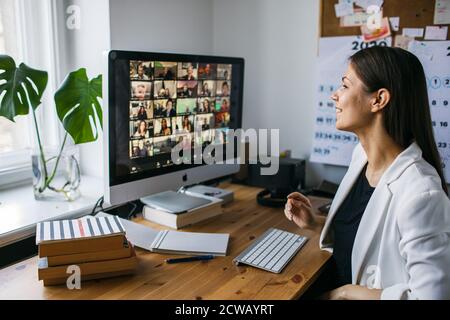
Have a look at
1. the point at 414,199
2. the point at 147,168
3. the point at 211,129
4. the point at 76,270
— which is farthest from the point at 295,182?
the point at 76,270

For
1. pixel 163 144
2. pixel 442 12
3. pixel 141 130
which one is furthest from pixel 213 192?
pixel 442 12

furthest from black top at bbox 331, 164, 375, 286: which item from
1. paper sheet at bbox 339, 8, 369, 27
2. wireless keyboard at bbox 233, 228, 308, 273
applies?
paper sheet at bbox 339, 8, 369, 27

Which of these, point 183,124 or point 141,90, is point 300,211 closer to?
point 183,124

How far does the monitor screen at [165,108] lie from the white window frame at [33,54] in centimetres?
52

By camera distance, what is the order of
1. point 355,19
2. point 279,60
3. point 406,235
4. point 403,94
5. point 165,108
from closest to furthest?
point 406,235
point 403,94
point 165,108
point 355,19
point 279,60

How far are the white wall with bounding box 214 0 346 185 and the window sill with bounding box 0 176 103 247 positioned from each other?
0.92 m

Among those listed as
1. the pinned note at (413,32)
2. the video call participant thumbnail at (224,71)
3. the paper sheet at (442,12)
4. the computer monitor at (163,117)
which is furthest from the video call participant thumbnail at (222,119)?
the paper sheet at (442,12)

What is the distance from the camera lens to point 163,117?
1.53 metres

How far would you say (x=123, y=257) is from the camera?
1.20 metres

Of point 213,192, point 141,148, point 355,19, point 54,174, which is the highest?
point 355,19

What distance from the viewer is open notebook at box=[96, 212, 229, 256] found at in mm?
1365

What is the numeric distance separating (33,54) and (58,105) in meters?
0.43

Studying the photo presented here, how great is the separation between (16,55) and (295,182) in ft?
4.23
